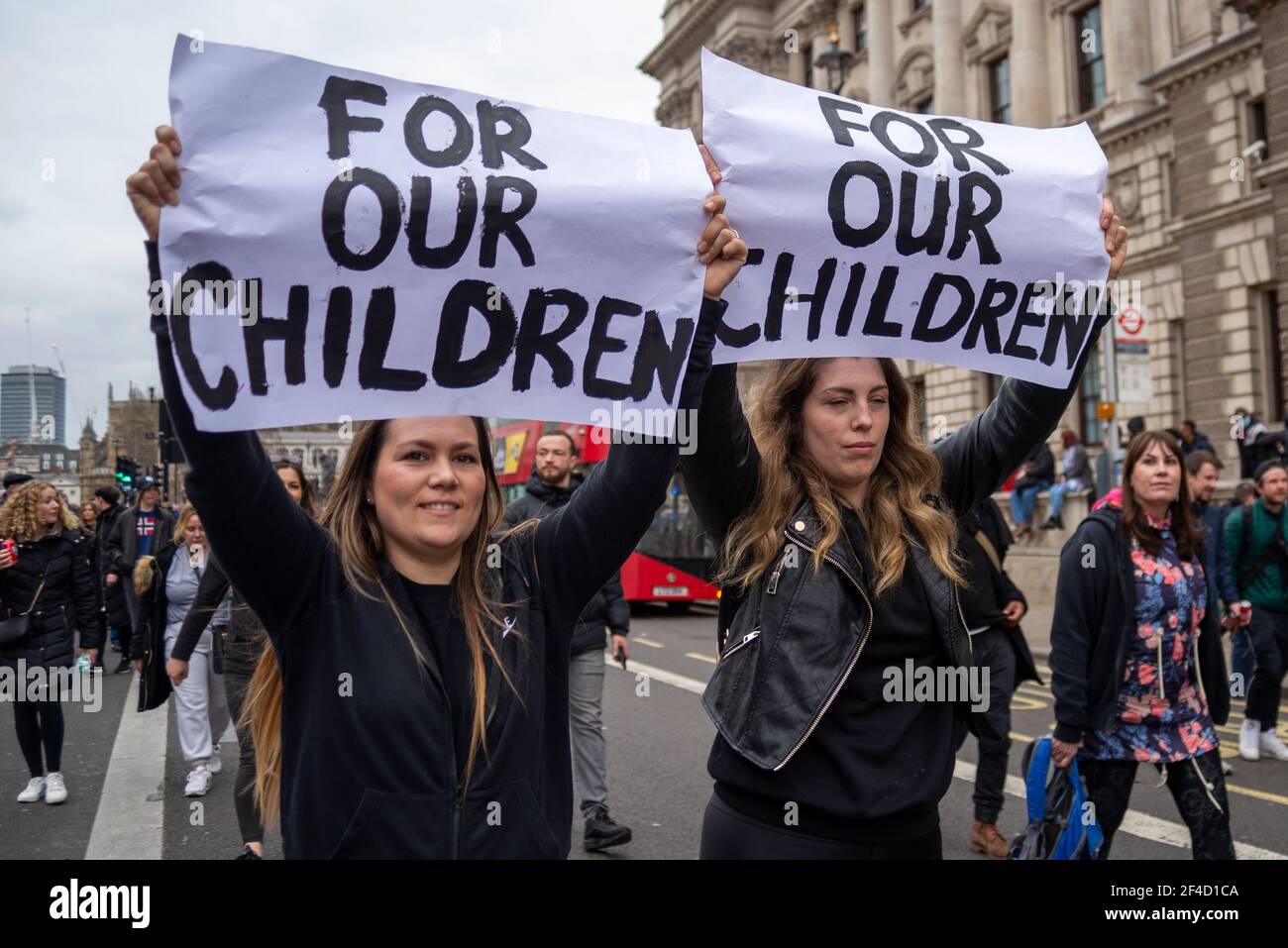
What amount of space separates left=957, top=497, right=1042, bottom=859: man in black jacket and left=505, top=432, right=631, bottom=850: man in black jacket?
1745 mm

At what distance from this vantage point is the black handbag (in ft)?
23.3

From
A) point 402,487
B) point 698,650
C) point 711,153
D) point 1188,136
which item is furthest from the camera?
point 1188,136

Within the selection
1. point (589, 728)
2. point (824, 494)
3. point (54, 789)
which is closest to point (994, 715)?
point (589, 728)

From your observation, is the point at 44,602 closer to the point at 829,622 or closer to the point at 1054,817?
the point at 1054,817

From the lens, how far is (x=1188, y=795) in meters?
4.02

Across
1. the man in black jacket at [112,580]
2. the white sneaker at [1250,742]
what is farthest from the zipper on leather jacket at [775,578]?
the man in black jacket at [112,580]

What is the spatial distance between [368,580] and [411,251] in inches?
25.4

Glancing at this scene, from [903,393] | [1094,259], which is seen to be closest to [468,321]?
[903,393]

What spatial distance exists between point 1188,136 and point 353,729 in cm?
2533

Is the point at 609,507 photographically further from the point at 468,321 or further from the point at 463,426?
the point at 468,321

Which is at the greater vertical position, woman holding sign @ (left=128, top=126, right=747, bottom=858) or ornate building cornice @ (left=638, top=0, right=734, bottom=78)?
ornate building cornice @ (left=638, top=0, right=734, bottom=78)

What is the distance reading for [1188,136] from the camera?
2336 centimetres

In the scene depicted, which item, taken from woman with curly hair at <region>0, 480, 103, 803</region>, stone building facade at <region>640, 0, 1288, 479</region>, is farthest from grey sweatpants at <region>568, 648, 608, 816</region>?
stone building facade at <region>640, 0, 1288, 479</region>

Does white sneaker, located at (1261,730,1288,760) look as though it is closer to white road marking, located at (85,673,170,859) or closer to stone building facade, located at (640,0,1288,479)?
white road marking, located at (85,673,170,859)
